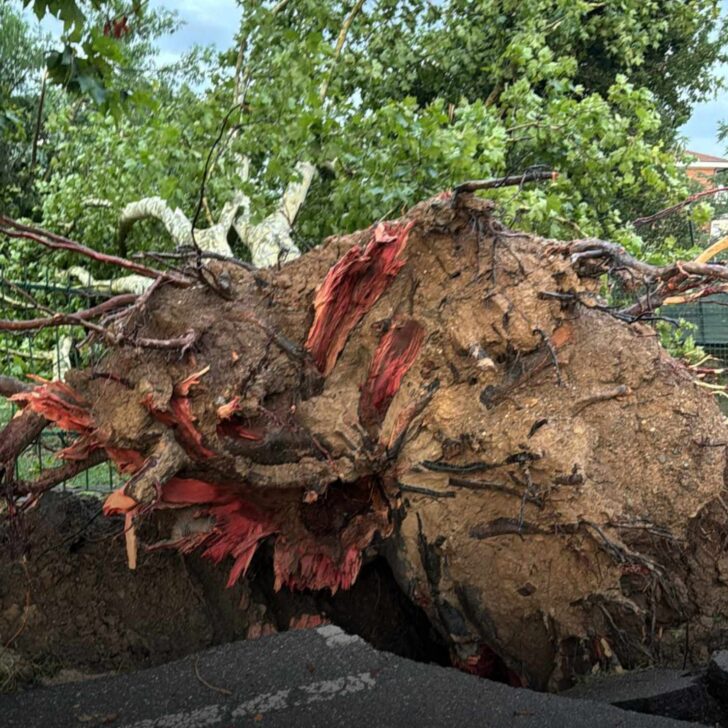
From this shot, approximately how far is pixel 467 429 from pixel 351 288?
0.90 m

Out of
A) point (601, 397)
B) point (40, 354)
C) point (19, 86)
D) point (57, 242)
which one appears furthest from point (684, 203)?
point (19, 86)

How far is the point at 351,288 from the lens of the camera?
12.5 ft

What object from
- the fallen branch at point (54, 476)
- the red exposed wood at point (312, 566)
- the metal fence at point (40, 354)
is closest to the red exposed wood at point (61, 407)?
the fallen branch at point (54, 476)

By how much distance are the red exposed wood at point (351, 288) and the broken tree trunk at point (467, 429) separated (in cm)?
1

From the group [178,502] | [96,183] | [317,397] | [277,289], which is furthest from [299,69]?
[178,502]

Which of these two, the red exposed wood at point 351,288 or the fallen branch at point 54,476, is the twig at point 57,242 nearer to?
the red exposed wood at point 351,288

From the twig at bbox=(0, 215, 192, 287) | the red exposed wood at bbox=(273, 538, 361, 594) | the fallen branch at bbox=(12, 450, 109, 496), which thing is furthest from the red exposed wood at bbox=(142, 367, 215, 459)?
the red exposed wood at bbox=(273, 538, 361, 594)

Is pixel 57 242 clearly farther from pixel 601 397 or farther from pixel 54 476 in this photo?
pixel 601 397

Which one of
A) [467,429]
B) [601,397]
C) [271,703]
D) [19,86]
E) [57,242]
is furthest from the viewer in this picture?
[19,86]

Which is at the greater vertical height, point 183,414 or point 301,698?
point 183,414

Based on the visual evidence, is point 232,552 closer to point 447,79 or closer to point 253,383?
point 253,383

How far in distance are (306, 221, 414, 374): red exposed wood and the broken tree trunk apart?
0.01 meters

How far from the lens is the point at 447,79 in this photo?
10172 mm

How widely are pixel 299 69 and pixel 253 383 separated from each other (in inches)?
161
